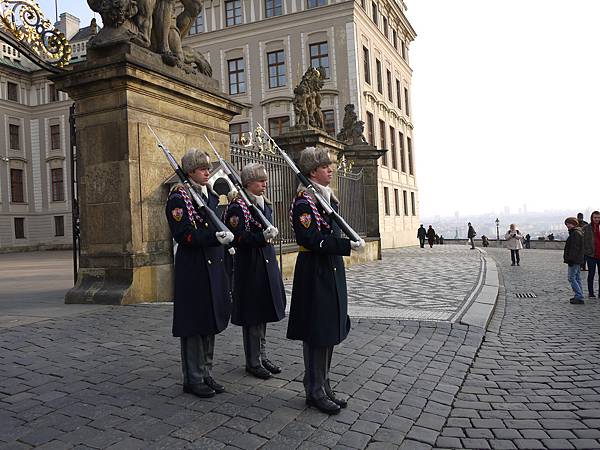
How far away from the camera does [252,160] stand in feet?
37.9

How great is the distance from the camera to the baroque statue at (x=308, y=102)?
15578 millimetres

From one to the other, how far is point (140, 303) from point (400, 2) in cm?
4113

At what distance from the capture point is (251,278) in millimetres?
4438

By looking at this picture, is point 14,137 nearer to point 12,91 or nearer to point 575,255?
point 12,91

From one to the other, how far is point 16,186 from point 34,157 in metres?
2.73

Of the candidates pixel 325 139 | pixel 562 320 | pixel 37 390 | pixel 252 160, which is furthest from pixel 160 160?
pixel 325 139

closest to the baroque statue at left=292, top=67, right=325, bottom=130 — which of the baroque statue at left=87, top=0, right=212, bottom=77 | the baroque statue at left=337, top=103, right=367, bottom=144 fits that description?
the baroque statue at left=337, top=103, right=367, bottom=144

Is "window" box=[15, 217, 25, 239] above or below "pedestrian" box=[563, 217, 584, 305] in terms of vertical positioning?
above

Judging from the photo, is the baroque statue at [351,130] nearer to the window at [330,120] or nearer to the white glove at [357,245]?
the window at [330,120]

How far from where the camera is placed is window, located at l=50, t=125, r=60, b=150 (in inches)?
1645

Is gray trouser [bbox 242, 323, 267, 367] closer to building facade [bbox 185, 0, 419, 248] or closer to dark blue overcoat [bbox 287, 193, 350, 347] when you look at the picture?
dark blue overcoat [bbox 287, 193, 350, 347]

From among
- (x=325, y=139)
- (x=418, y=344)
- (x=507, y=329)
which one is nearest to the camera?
(x=418, y=344)

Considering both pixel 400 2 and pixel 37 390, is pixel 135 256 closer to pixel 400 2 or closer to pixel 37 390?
pixel 37 390

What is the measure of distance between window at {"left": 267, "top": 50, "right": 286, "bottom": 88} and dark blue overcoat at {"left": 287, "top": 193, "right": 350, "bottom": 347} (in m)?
30.7
